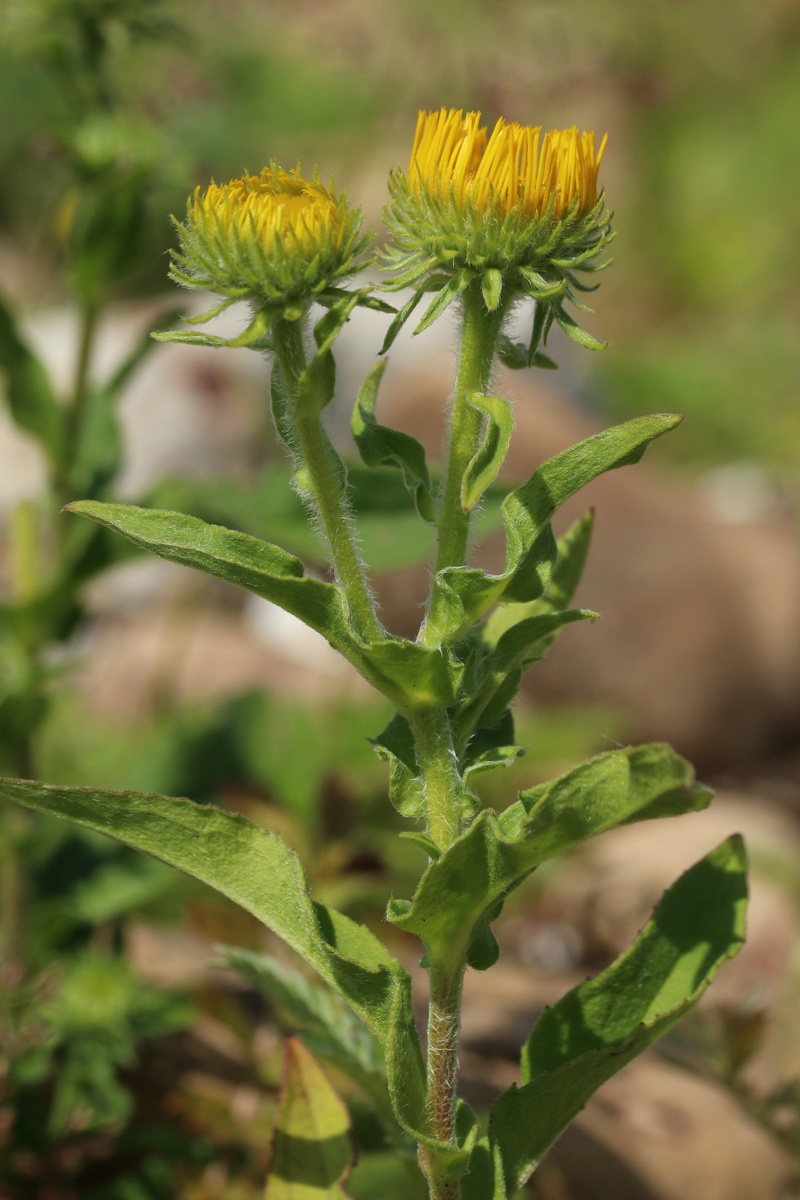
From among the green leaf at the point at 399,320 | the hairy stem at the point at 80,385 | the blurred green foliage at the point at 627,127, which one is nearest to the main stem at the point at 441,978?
the green leaf at the point at 399,320

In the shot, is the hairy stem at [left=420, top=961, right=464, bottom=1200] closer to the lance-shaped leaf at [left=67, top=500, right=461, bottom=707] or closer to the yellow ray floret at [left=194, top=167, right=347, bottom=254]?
the lance-shaped leaf at [left=67, top=500, right=461, bottom=707]

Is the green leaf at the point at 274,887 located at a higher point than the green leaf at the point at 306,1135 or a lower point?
higher

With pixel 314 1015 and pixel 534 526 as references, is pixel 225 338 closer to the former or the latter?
pixel 534 526

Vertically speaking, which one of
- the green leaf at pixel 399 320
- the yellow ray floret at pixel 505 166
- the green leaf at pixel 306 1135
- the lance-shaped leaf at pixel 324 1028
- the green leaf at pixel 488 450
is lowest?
the green leaf at pixel 306 1135

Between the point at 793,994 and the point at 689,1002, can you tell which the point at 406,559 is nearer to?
the point at 689,1002

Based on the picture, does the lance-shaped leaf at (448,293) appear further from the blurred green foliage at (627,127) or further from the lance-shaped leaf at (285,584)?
Result: the blurred green foliage at (627,127)

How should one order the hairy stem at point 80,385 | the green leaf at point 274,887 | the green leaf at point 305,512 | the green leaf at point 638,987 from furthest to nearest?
the hairy stem at point 80,385 → the green leaf at point 305,512 → the green leaf at point 638,987 → the green leaf at point 274,887
